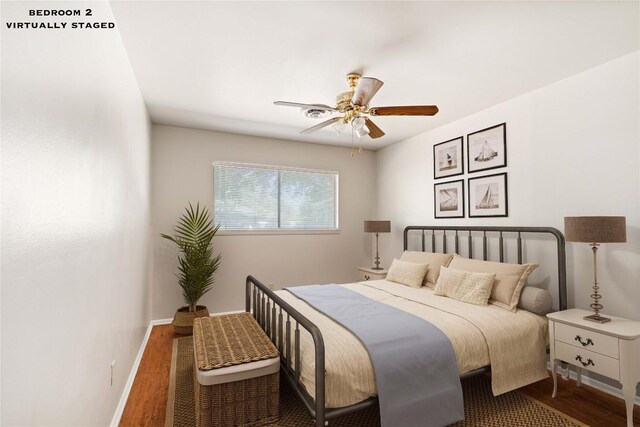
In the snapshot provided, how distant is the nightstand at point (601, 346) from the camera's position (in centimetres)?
206

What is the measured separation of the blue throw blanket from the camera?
1.89 meters

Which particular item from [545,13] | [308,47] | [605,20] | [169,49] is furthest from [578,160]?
[169,49]

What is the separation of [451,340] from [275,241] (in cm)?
309

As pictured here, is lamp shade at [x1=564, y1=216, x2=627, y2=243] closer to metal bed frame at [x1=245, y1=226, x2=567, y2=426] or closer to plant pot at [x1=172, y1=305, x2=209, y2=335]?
metal bed frame at [x1=245, y1=226, x2=567, y2=426]

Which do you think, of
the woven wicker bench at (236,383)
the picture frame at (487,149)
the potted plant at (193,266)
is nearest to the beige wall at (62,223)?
the woven wicker bench at (236,383)

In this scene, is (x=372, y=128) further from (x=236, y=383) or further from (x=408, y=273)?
(x=236, y=383)

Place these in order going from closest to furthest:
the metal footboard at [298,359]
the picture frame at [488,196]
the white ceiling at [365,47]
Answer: the metal footboard at [298,359] < the white ceiling at [365,47] < the picture frame at [488,196]

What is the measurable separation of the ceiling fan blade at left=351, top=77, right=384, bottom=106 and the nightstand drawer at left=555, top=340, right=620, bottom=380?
2.37 meters

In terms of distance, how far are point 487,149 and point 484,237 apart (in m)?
1.00

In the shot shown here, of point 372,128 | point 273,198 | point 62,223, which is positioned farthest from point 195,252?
point 62,223

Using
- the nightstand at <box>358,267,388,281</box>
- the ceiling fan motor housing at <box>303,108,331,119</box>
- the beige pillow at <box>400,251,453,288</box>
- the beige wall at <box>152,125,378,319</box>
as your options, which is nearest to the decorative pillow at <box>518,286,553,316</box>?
→ the beige pillow at <box>400,251,453,288</box>

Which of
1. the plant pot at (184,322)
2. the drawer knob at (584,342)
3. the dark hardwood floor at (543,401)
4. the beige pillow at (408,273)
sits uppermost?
the beige pillow at (408,273)

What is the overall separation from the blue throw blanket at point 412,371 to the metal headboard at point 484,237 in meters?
1.44

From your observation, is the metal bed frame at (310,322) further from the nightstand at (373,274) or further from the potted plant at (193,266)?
the potted plant at (193,266)
